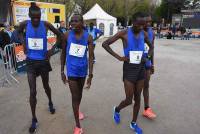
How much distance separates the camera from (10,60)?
8.03 meters

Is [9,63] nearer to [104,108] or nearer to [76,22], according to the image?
[104,108]

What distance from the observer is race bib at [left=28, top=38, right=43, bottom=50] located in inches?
165

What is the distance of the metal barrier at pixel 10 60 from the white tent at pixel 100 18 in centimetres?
1919

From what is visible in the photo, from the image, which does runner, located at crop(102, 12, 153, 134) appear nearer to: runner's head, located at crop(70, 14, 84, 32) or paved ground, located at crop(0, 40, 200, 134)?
runner's head, located at crop(70, 14, 84, 32)

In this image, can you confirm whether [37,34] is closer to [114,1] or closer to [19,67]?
[19,67]

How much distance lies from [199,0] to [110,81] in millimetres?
64296

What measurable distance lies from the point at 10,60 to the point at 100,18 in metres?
20.0

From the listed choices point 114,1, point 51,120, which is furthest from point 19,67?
point 114,1

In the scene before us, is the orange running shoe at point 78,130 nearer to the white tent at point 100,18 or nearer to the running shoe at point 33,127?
the running shoe at point 33,127

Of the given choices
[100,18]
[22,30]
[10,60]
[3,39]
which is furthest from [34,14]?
[100,18]

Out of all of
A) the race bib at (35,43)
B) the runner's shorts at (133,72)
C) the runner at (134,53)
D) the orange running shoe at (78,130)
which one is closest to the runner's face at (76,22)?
the runner at (134,53)

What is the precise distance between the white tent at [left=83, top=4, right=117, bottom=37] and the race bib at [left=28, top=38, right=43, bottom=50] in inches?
910

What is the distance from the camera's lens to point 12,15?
1391 centimetres

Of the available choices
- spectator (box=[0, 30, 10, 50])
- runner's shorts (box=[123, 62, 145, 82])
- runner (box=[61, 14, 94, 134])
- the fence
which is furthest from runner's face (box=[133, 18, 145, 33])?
spectator (box=[0, 30, 10, 50])
